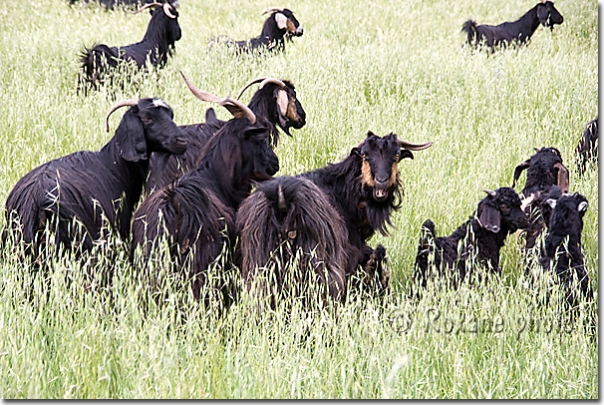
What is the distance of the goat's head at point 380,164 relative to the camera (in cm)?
574

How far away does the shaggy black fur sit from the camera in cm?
509

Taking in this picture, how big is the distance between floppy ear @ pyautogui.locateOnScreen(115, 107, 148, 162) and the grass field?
1100mm

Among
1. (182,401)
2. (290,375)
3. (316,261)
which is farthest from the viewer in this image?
(316,261)

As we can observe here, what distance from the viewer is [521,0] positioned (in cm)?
1964

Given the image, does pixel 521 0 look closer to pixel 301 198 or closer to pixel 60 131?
pixel 60 131

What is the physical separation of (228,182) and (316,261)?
1.23 metres

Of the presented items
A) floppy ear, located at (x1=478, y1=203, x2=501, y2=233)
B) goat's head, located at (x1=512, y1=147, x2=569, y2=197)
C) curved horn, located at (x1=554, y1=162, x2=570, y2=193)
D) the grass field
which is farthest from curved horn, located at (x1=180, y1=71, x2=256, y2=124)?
curved horn, located at (x1=554, y1=162, x2=570, y2=193)

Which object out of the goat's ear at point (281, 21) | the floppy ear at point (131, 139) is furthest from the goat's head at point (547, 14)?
the floppy ear at point (131, 139)

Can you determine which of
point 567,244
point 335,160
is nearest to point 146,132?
point 335,160

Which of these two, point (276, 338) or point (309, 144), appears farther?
point (309, 144)

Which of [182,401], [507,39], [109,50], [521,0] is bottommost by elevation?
[182,401]

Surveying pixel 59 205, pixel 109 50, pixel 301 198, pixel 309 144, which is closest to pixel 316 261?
pixel 301 198

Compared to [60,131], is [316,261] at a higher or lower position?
lower

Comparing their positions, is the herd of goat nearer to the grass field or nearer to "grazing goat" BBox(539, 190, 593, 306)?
"grazing goat" BBox(539, 190, 593, 306)
